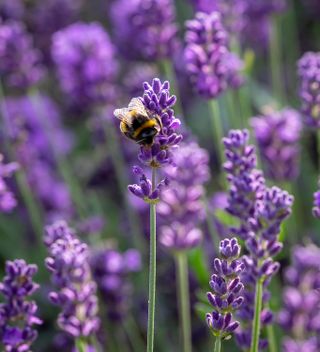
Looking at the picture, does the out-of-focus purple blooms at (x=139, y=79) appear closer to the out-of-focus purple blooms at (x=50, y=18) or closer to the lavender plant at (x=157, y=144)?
the out-of-focus purple blooms at (x=50, y=18)

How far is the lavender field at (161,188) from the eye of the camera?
2.45 meters

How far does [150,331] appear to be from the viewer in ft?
7.30

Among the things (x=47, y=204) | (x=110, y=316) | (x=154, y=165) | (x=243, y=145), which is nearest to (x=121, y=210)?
(x=47, y=204)

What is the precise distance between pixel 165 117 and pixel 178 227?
103cm

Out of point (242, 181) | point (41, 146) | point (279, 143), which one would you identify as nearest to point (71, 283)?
point (242, 181)

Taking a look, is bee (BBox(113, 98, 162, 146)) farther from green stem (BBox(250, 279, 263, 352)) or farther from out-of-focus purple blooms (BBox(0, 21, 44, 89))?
out-of-focus purple blooms (BBox(0, 21, 44, 89))

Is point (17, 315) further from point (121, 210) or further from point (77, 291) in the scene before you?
point (121, 210)

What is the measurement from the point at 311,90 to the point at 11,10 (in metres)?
3.73

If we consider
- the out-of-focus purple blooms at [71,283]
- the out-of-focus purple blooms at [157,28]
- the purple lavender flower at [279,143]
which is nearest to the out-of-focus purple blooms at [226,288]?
the out-of-focus purple blooms at [71,283]

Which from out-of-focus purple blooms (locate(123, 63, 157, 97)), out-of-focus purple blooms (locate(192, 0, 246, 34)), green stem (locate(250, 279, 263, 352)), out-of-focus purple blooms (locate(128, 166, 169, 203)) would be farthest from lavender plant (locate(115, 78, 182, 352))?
out-of-focus purple blooms (locate(123, 63, 157, 97))

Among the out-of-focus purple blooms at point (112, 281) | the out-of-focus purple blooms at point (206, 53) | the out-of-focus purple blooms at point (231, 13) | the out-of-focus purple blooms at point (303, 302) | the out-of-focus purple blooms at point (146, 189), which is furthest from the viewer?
the out-of-focus purple blooms at point (231, 13)

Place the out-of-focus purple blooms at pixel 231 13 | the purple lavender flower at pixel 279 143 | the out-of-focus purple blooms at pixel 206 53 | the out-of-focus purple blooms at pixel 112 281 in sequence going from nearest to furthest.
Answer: the out-of-focus purple blooms at pixel 206 53 < the out-of-focus purple blooms at pixel 112 281 < the purple lavender flower at pixel 279 143 < the out-of-focus purple blooms at pixel 231 13

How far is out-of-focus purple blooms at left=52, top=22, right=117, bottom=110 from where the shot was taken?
15.5 feet

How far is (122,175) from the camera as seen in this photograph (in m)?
5.05
